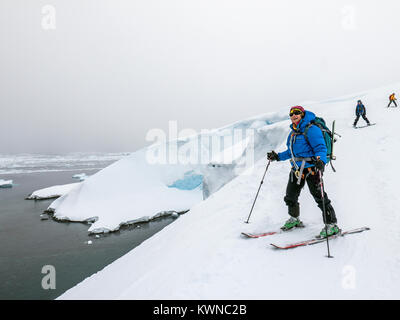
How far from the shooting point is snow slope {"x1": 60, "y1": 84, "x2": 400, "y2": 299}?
2.31 metres

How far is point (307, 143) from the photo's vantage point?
10.8ft

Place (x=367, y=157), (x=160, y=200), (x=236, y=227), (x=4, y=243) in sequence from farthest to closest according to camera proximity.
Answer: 1. (x=160, y=200)
2. (x=4, y=243)
3. (x=367, y=157)
4. (x=236, y=227)

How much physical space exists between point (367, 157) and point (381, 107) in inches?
389

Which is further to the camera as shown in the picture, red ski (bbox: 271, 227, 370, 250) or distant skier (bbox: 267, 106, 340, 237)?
distant skier (bbox: 267, 106, 340, 237)

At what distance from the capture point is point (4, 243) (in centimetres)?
1614

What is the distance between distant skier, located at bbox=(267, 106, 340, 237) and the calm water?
12533mm

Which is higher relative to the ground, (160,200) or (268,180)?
(268,180)

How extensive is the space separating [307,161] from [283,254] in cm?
145

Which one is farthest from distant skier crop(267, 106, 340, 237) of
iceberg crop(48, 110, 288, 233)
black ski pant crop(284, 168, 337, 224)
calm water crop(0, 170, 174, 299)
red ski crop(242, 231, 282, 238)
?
iceberg crop(48, 110, 288, 233)

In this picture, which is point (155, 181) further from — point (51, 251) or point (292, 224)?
point (292, 224)

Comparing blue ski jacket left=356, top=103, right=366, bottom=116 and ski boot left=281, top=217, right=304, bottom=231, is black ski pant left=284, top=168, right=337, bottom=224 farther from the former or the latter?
blue ski jacket left=356, top=103, right=366, bottom=116

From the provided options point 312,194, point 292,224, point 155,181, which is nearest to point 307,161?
point 312,194

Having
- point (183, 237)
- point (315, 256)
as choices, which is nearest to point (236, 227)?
point (183, 237)
